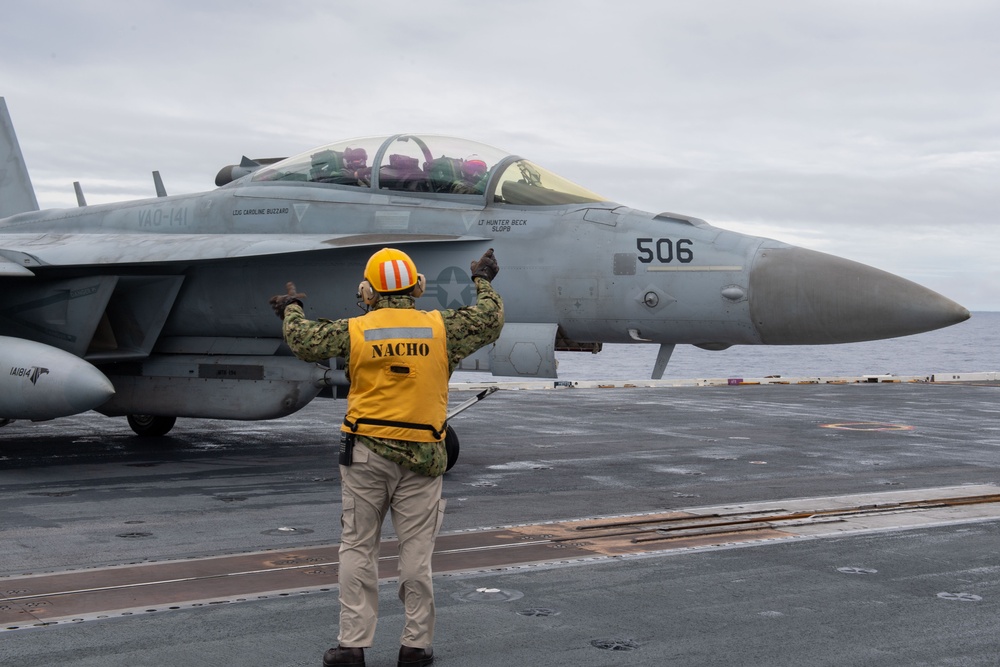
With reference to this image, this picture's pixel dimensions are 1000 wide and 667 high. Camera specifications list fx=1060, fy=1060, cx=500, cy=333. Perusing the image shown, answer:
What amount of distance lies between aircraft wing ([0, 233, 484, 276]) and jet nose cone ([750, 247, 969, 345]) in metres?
2.90

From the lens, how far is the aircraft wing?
35.2 ft

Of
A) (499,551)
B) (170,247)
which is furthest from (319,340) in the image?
(170,247)

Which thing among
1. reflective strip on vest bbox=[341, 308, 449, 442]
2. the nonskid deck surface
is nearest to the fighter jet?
the nonskid deck surface

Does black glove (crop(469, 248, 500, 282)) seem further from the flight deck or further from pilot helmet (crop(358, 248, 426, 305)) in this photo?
the flight deck

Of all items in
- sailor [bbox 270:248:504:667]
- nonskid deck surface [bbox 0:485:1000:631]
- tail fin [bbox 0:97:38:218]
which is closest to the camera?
sailor [bbox 270:248:504:667]

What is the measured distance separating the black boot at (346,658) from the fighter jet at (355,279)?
5.55 meters

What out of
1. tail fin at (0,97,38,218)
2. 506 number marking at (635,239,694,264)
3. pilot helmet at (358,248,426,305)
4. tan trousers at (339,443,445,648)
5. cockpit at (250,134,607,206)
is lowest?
tan trousers at (339,443,445,648)

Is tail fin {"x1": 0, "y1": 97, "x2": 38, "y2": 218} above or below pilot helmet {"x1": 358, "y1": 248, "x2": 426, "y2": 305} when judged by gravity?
above

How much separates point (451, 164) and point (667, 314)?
113 inches

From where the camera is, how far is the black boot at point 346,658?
4.76m

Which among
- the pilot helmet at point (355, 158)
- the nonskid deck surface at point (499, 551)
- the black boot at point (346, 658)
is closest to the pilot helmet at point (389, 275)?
the black boot at point (346, 658)

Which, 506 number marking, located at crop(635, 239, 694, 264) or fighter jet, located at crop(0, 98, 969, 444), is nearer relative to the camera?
fighter jet, located at crop(0, 98, 969, 444)

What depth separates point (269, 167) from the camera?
12.1 metres

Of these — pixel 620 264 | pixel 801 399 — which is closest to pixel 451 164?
pixel 620 264
